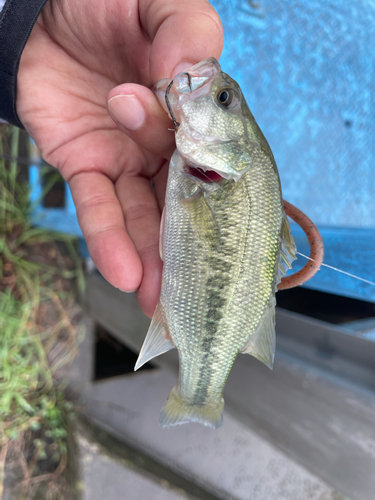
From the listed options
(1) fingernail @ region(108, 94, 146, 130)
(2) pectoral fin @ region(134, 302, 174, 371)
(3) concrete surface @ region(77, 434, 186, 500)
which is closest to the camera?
(1) fingernail @ region(108, 94, 146, 130)

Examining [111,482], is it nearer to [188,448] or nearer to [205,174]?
[188,448]

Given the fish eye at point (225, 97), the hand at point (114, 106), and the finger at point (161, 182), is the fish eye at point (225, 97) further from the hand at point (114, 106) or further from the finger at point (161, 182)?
the finger at point (161, 182)

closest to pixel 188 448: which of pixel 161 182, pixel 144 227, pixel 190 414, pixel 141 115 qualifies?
pixel 190 414

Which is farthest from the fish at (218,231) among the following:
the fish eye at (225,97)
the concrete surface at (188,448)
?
the concrete surface at (188,448)

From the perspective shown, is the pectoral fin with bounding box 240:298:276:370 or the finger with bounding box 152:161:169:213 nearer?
the pectoral fin with bounding box 240:298:276:370

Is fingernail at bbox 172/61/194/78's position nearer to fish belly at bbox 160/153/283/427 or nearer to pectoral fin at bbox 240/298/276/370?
fish belly at bbox 160/153/283/427

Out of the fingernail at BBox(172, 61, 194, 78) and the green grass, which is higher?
the fingernail at BBox(172, 61, 194, 78)

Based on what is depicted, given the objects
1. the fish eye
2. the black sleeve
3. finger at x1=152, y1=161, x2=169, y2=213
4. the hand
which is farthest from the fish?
the black sleeve
